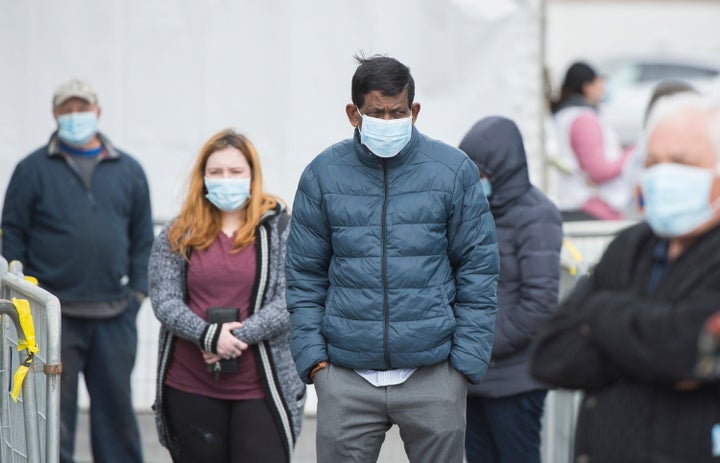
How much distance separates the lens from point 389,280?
181 inches

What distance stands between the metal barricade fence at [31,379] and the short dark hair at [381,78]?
129cm

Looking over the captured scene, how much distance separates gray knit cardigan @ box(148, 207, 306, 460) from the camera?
17.7ft

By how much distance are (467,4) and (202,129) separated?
1.71 meters

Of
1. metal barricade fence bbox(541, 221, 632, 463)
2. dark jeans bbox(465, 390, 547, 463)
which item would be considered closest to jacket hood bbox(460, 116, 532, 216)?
metal barricade fence bbox(541, 221, 632, 463)

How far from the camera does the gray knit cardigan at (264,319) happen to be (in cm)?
539

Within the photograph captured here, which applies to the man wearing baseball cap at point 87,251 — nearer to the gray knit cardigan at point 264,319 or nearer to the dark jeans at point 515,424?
the gray knit cardigan at point 264,319

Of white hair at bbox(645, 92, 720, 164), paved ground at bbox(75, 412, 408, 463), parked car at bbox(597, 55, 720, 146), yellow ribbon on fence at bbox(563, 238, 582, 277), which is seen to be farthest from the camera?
parked car at bbox(597, 55, 720, 146)

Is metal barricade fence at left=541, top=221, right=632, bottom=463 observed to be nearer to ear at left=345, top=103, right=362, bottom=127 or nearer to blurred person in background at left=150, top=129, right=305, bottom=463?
blurred person in background at left=150, top=129, right=305, bottom=463

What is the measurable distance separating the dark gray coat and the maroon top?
1.00 meters

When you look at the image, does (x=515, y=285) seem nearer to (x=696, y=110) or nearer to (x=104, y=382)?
(x=104, y=382)

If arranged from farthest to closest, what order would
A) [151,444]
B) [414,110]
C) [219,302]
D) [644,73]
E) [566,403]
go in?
[644,73], [151,444], [566,403], [219,302], [414,110]

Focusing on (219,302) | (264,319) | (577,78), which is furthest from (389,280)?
(577,78)

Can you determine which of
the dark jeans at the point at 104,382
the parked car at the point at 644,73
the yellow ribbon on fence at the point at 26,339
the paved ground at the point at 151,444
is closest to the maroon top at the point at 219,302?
the yellow ribbon on fence at the point at 26,339

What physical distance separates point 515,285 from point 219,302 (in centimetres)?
127
